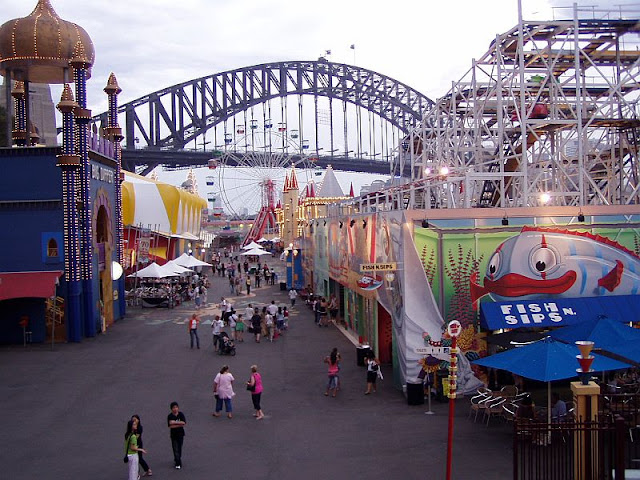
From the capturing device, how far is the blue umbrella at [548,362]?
491 inches

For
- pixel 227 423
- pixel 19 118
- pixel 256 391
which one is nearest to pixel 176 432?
pixel 227 423

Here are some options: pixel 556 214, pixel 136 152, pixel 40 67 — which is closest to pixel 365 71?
pixel 136 152

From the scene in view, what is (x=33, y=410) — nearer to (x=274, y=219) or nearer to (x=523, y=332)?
(x=523, y=332)

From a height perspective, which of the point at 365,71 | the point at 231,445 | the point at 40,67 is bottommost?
the point at 231,445

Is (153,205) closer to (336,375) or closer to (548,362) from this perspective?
(336,375)

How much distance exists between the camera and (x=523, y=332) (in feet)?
53.3

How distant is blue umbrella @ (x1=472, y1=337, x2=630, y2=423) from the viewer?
1248 cm

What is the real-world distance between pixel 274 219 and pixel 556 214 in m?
80.1

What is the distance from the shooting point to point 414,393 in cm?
1616

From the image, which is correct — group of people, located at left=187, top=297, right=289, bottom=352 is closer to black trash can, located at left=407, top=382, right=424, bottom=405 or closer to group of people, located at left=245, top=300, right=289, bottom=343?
group of people, located at left=245, top=300, right=289, bottom=343

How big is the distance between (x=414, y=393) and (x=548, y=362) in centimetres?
414

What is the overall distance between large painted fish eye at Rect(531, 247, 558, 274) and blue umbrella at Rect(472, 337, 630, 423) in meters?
3.83

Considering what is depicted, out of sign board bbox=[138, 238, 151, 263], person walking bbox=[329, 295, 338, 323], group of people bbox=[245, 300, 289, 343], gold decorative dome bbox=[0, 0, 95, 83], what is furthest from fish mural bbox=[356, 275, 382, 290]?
sign board bbox=[138, 238, 151, 263]

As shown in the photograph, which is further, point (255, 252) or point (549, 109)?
point (255, 252)
